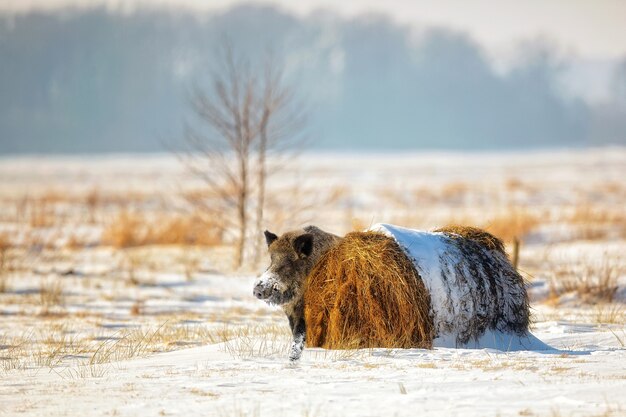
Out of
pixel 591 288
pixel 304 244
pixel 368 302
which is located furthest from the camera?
pixel 591 288

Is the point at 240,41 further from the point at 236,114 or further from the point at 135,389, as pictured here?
the point at 135,389

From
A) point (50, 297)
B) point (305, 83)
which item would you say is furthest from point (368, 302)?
point (305, 83)

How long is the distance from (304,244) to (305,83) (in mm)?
156837

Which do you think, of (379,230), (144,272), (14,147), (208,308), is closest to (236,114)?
(144,272)

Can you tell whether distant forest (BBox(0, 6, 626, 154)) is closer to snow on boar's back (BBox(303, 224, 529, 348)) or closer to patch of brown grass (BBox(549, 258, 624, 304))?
patch of brown grass (BBox(549, 258, 624, 304))

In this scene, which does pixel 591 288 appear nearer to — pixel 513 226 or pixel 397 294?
pixel 397 294

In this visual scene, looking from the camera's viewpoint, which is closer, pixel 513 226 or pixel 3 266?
pixel 3 266

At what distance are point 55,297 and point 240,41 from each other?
6405 inches

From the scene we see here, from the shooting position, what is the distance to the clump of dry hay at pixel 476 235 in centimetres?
880

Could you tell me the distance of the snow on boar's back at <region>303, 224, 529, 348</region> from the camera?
785 centimetres

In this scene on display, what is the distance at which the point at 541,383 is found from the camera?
20.5 feet

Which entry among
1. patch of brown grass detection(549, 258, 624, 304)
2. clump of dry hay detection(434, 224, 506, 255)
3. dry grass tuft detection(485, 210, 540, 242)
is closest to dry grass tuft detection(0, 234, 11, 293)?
clump of dry hay detection(434, 224, 506, 255)

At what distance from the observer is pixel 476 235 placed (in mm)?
8883

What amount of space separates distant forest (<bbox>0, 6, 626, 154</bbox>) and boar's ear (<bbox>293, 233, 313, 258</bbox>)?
138 metres
